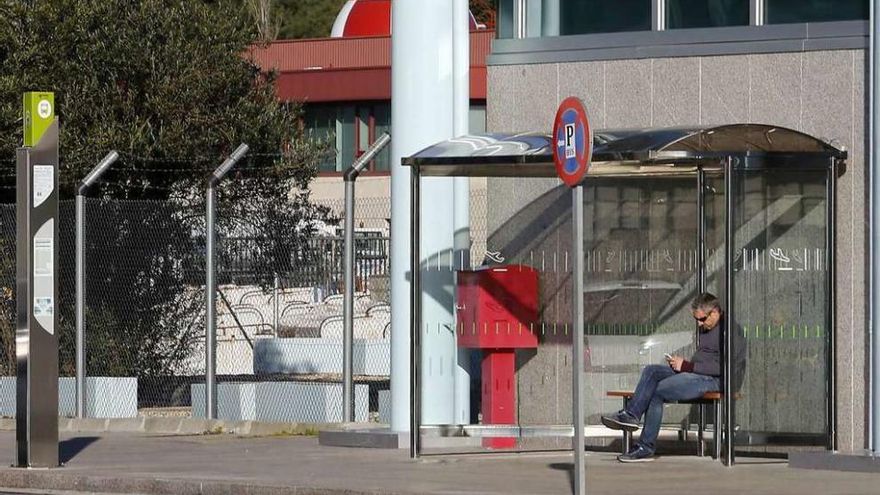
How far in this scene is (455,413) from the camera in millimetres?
15234

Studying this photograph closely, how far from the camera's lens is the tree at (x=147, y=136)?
18.6 m

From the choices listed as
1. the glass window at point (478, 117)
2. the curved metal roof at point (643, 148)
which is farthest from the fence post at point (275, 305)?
the glass window at point (478, 117)

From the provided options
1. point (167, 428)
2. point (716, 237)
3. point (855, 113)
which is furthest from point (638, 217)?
point (167, 428)

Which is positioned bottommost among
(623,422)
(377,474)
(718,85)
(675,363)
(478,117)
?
(377,474)

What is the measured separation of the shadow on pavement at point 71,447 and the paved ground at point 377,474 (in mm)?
28

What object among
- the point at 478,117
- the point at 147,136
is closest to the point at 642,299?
the point at 147,136

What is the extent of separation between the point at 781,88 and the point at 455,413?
3.85m

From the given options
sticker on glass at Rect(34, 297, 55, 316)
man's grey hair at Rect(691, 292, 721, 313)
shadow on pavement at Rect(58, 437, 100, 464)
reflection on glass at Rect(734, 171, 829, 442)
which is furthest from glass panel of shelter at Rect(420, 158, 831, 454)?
sticker on glass at Rect(34, 297, 55, 316)

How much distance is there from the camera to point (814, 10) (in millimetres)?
13945

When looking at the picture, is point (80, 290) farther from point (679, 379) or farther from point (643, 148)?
point (643, 148)

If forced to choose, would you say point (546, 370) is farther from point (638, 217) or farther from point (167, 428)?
A: point (167, 428)

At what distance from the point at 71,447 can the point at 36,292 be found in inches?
93.6

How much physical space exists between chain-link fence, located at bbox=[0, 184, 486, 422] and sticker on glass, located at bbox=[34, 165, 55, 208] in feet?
11.8

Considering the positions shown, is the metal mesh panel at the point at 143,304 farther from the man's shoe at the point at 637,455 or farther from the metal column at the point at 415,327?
the man's shoe at the point at 637,455
